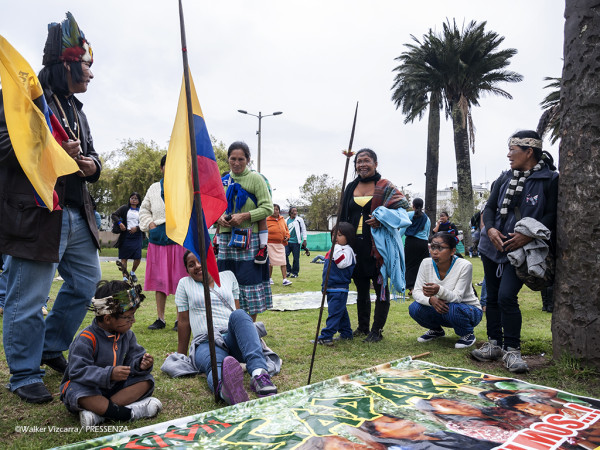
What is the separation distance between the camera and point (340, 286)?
4.59 meters

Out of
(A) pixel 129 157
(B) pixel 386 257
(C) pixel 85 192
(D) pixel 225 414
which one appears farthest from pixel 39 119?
(A) pixel 129 157

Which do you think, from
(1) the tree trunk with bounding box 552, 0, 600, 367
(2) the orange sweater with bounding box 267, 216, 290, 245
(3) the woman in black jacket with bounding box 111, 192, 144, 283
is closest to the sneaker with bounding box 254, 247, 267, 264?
(1) the tree trunk with bounding box 552, 0, 600, 367

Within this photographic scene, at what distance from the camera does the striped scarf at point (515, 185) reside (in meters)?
3.74

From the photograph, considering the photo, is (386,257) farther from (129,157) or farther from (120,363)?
(129,157)

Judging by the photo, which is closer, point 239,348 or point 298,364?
point 239,348

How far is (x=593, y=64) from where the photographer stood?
338cm

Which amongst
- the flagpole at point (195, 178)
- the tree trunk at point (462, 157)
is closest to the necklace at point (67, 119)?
A: the flagpole at point (195, 178)

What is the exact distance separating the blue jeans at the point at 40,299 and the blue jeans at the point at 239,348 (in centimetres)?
94

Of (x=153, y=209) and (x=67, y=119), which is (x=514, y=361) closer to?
(x=67, y=119)

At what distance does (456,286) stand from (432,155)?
18.3 m

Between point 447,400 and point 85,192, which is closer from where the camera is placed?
point 447,400

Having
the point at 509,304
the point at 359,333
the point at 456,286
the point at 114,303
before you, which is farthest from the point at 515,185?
the point at 114,303

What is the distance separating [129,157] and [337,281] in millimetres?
31717

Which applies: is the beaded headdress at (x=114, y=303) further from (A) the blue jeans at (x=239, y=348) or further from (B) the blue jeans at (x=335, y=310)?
(B) the blue jeans at (x=335, y=310)
